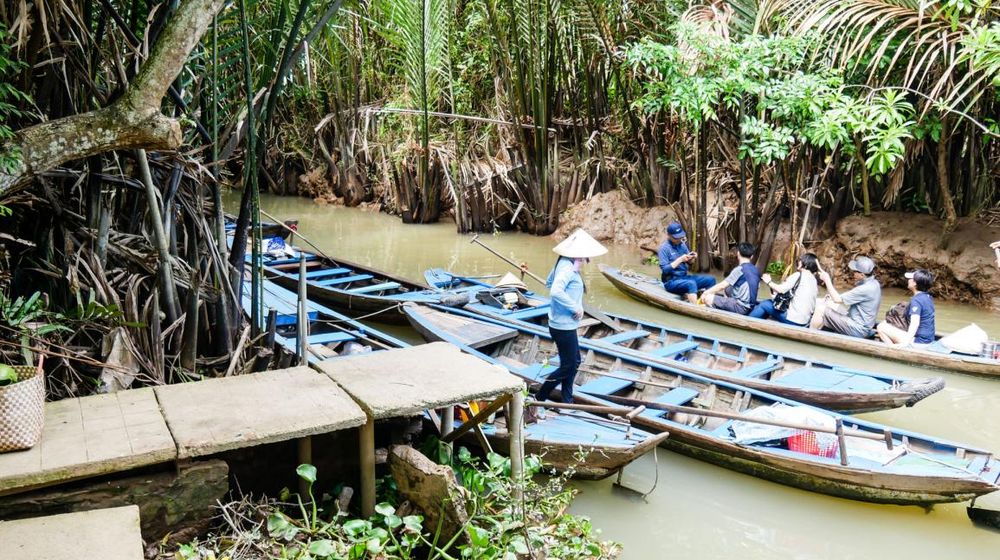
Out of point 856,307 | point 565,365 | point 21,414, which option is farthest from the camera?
point 856,307

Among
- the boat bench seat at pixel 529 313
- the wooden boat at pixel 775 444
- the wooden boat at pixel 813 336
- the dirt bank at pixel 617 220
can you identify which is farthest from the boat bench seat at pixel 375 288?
the dirt bank at pixel 617 220

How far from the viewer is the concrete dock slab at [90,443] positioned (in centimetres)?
252

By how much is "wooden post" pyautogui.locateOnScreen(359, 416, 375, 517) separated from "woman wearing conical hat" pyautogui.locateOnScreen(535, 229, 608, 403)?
256 centimetres

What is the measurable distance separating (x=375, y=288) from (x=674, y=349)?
12.9 feet

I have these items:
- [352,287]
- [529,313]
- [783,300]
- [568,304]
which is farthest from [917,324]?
[352,287]

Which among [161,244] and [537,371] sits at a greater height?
[161,244]

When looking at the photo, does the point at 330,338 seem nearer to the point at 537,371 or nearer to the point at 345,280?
the point at 537,371

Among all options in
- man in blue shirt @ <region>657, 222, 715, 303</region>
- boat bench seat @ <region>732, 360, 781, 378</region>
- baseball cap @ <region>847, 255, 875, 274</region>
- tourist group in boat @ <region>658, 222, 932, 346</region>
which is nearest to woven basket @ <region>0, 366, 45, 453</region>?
boat bench seat @ <region>732, 360, 781, 378</region>

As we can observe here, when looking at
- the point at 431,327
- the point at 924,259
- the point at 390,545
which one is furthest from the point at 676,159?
the point at 390,545

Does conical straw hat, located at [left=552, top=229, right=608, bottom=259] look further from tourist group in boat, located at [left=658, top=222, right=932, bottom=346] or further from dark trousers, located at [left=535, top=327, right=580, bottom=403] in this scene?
tourist group in boat, located at [left=658, top=222, right=932, bottom=346]

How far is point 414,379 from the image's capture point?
3426mm

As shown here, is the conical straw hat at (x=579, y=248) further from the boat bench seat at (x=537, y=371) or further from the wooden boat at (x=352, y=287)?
the wooden boat at (x=352, y=287)

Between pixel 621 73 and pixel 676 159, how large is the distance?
1.79 metres

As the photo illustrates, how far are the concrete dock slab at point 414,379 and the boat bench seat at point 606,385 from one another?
7.82 ft
